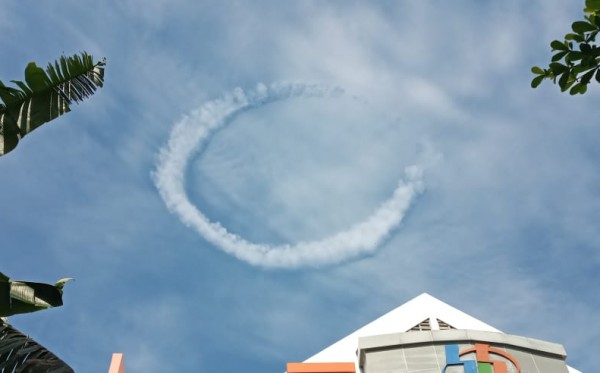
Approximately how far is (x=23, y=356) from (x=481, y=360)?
12.1 metres

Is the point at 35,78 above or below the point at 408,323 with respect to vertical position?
below

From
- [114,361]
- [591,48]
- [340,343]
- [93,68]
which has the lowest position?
[591,48]

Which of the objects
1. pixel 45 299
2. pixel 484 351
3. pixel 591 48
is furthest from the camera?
pixel 484 351

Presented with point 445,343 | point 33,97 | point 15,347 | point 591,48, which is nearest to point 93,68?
point 33,97

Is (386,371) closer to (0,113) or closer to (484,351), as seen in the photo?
(484,351)

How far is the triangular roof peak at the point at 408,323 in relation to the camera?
1961 centimetres

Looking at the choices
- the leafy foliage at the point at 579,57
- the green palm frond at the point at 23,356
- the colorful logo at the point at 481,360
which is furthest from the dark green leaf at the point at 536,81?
the colorful logo at the point at 481,360

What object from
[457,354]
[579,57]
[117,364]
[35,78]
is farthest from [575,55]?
[117,364]

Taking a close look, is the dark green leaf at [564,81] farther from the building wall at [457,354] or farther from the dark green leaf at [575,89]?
the building wall at [457,354]

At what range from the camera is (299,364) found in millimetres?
17516

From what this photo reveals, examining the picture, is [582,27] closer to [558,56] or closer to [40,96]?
[558,56]

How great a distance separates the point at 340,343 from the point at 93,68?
14.5 m

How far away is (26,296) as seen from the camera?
6.68 meters

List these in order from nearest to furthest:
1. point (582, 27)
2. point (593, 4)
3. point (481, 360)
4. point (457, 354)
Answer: point (593, 4) < point (582, 27) < point (481, 360) < point (457, 354)
